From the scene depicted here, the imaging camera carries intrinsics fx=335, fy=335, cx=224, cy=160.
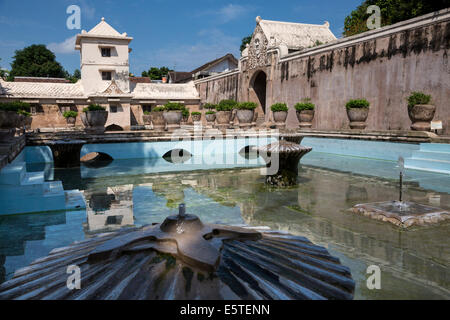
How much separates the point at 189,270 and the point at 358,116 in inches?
404

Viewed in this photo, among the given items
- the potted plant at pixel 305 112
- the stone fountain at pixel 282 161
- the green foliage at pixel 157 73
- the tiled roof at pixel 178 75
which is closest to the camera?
the stone fountain at pixel 282 161

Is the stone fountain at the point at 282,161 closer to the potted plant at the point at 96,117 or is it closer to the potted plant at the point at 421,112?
the potted plant at the point at 421,112

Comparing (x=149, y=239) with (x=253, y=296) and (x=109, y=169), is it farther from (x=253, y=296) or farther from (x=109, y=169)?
(x=109, y=169)

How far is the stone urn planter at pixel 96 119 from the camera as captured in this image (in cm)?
1040

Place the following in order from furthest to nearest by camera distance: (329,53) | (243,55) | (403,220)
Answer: (243,55)
(329,53)
(403,220)

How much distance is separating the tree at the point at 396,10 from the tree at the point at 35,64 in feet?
112

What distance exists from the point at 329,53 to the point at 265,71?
4576 millimetres

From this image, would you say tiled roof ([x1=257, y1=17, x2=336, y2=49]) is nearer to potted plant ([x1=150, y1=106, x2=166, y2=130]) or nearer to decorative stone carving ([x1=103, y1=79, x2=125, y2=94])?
potted plant ([x1=150, y1=106, x2=166, y2=130])

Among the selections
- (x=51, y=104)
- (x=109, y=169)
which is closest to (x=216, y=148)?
(x=109, y=169)

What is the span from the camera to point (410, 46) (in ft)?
35.4

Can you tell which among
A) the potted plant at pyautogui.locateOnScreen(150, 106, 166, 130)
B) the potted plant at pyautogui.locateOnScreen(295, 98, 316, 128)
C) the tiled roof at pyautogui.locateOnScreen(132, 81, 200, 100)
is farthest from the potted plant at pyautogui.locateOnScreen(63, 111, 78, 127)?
the potted plant at pyautogui.locateOnScreen(295, 98, 316, 128)

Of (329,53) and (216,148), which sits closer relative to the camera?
(216,148)

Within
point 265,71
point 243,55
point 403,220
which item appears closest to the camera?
point 403,220

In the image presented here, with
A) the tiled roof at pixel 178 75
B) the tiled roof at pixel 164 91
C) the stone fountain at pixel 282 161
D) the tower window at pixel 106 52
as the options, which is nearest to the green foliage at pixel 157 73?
the tiled roof at pixel 178 75
